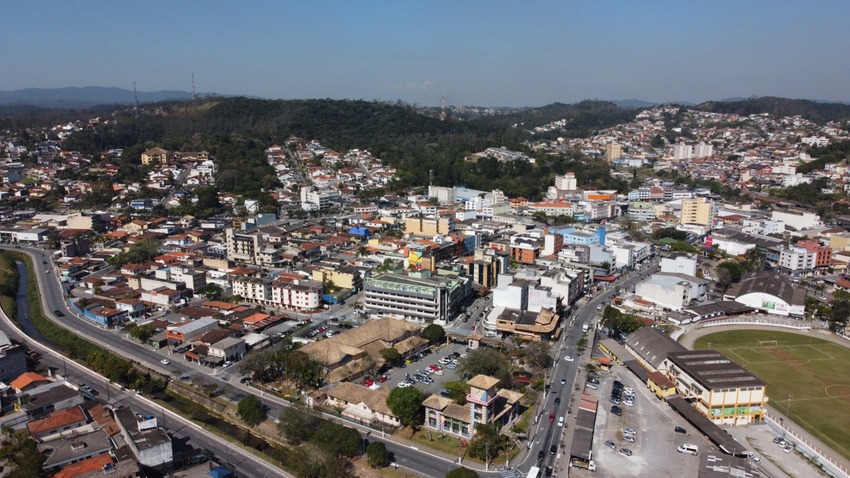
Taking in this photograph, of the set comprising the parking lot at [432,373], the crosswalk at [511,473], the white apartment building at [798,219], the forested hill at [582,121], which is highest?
the forested hill at [582,121]

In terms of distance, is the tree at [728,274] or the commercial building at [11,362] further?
the tree at [728,274]

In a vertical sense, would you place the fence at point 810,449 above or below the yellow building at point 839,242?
below

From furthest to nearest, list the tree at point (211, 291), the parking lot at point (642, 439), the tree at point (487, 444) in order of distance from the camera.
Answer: the tree at point (211, 291) < the tree at point (487, 444) < the parking lot at point (642, 439)

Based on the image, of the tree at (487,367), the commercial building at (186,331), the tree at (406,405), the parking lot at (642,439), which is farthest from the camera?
the commercial building at (186,331)

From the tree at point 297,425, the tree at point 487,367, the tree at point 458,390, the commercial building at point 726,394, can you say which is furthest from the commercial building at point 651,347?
the tree at point 297,425

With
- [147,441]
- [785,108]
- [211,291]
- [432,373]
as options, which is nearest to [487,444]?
[432,373]

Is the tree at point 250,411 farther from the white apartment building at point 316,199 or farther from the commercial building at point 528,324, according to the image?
the white apartment building at point 316,199
